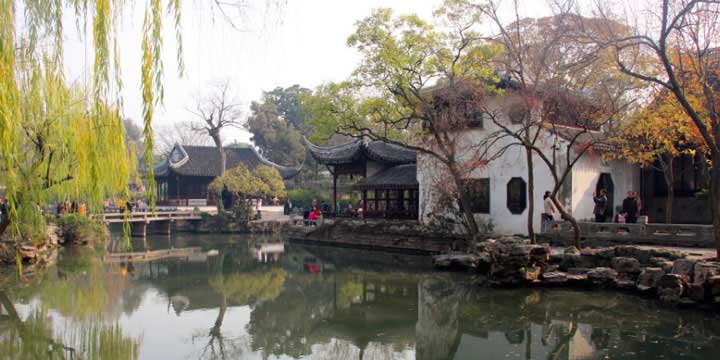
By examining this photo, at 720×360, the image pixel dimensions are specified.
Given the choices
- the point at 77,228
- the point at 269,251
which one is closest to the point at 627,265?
the point at 269,251

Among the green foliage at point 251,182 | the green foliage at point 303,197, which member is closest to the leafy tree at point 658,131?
the green foliage at point 251,182

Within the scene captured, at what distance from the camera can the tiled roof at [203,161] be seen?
25.7 meters

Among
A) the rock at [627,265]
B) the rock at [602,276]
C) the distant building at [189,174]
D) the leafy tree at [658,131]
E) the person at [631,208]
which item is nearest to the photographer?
the rock at [627,265]

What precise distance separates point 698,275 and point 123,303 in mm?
7956

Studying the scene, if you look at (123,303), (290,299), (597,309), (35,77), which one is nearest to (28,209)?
(35,77)

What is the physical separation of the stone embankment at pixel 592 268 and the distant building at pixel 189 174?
59.1 ft

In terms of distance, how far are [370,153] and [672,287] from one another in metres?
10.6

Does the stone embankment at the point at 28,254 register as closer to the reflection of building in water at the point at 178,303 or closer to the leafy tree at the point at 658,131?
the reflection of building in water at the point at 178,303

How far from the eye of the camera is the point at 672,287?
754 cm

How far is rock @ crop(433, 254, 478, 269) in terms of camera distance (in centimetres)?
1134

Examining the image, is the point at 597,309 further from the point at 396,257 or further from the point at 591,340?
the point at 396,257

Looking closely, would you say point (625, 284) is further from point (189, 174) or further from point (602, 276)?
point (189, 174)

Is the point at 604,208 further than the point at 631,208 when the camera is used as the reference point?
Yes

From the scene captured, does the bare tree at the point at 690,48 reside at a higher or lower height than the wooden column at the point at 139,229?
higher
